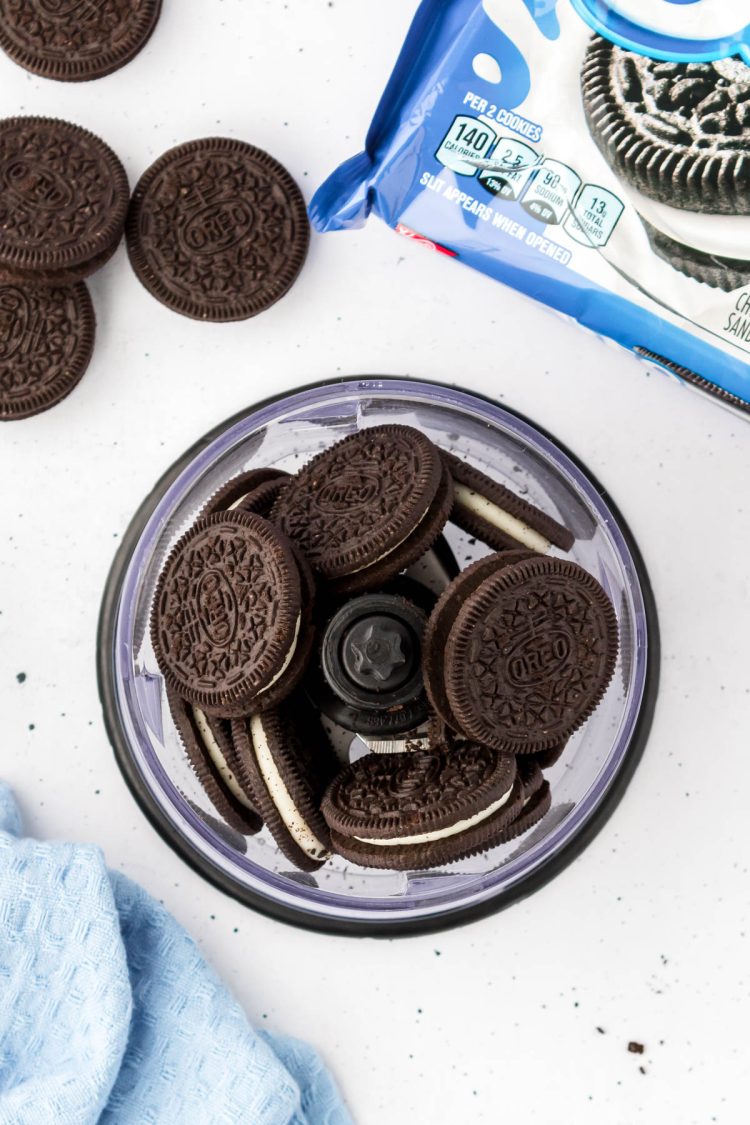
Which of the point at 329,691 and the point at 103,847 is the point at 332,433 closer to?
the point at 329,691

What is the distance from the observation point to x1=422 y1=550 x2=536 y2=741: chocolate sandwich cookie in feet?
2.71

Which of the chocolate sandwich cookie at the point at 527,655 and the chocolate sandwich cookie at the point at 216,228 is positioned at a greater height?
the chocolate sandwich cookie at the point at 216,228

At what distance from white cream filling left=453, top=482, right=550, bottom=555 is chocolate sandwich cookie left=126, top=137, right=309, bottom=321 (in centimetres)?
31

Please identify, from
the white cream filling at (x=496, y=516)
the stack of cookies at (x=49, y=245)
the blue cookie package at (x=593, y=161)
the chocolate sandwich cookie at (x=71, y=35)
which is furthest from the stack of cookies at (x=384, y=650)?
the chocolate sandwich cookie at (x=71, y=35)

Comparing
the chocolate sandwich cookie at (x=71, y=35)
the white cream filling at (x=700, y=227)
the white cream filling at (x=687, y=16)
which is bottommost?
the chocolate sandwich cookie at (x=71, y=35)

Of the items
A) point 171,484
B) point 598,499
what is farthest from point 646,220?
point 171,484

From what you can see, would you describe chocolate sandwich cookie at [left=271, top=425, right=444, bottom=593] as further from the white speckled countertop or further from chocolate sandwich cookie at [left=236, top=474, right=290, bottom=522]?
the white speckled countertop

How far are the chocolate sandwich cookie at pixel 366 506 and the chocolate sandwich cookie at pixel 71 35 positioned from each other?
50cm

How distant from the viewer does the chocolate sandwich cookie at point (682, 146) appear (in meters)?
0.82

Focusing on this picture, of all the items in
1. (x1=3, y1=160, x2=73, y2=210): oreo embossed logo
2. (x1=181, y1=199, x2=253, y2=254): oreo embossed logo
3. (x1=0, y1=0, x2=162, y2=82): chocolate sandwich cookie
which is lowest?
(x1=3, y1=160, x2=73, y2=210): oreo embossed logo

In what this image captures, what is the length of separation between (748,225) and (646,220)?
78 millimetres

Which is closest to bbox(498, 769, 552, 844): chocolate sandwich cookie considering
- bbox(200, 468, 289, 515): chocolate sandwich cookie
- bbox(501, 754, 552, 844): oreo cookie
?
bbox(501, 754, 552, 844): oreo cookie

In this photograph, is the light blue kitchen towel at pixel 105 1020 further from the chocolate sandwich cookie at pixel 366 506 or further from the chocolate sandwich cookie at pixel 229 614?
the chocolate sandwich cookie at pixel 366 506

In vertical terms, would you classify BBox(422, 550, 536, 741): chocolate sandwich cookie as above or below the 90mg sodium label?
below
